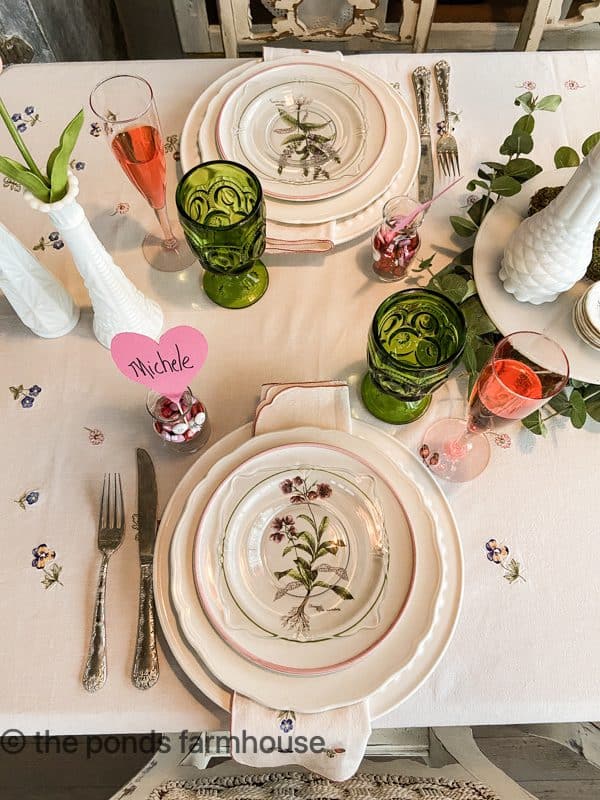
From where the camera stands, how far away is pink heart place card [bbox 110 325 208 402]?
2.10 ft

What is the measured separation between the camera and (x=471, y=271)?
0.86 m

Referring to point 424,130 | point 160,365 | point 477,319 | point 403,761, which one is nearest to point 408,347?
point 477,319

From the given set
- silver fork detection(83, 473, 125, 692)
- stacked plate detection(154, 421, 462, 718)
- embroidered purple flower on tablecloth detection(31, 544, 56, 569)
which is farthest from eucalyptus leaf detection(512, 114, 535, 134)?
embroidered purple flower on tablecloth detection(31, 544, 56, 569)

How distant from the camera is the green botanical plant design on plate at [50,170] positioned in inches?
24.2

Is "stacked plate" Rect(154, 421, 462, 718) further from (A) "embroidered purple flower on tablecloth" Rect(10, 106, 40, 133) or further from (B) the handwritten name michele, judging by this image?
(A) "embroidered purple flower on tablecloth" Rect(10, 106, 40, 133)

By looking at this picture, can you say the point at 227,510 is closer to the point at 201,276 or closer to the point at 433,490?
the point at 433,490

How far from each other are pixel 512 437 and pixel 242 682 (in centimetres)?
45

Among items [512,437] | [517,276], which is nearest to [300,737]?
[512,437]

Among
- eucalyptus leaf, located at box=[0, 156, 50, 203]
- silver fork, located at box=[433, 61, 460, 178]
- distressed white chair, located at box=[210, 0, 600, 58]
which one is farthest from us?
distressed white chair, located at box=[210, 0, 600, 58]

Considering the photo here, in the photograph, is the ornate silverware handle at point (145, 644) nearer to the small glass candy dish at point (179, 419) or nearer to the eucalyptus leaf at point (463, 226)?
the small glass candy dish at point (179, 419)

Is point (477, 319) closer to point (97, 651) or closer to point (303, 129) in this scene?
point (303, 129)

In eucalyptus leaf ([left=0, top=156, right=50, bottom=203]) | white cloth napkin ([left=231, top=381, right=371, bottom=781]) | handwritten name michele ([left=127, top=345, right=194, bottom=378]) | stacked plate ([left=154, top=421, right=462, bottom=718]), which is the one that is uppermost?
eucalyptus leaf ([left=0, top=156, right=50, bottom=203])

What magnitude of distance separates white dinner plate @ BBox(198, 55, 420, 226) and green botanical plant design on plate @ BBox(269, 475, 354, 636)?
1.26 ft

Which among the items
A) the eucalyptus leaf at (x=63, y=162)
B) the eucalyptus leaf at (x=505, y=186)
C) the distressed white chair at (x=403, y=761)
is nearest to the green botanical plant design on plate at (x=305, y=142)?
the eucalyptus leaf at (x=505, y=186)
